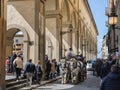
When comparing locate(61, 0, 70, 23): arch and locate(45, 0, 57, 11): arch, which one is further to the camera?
locate(61, 0, 70, 23): arch

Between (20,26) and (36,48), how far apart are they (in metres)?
1.92

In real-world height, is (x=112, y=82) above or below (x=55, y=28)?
below

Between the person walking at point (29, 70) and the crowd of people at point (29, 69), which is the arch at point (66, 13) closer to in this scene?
the crowd of people at point (29, 69)

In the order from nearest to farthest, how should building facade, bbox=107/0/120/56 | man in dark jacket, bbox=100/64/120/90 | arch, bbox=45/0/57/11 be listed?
man in dark jacket, bbox=100/64/120/90 < building facade, bbox=107/0/120/56 < arch, bbox=45/0/57/11

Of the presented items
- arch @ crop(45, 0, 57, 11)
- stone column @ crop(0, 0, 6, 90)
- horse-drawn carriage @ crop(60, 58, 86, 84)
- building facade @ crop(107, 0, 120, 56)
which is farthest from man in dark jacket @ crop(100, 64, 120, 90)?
arch @ crop(45, 0, 57, 11)

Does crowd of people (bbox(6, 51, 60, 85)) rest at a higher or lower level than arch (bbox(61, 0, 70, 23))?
lower

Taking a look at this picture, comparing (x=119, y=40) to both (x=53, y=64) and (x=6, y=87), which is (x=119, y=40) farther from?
(x=6, y=87)

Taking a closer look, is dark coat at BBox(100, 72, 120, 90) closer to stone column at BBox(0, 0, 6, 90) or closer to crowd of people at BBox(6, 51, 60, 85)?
stone column at BBox(0, 0, 6, 90)

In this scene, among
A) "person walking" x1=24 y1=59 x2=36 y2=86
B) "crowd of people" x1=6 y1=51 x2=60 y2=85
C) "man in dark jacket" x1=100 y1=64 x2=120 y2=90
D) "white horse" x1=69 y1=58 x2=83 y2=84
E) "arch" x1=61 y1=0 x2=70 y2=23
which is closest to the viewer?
"man in dark jacket" x1=100 y1=64 x2=120 y2=90

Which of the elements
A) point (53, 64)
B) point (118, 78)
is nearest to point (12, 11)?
point (53, 64)

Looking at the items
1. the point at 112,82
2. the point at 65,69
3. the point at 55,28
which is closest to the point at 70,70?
the point at 65,69

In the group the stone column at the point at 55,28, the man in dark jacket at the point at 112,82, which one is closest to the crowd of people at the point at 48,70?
the man in dark jacket at the point at 112,82

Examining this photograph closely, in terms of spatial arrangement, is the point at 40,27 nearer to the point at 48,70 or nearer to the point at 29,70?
the point at 48,70

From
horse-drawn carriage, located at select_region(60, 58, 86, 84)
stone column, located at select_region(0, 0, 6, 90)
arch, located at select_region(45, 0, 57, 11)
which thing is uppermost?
arch, located at select_region(45, 0, 57, 11)
